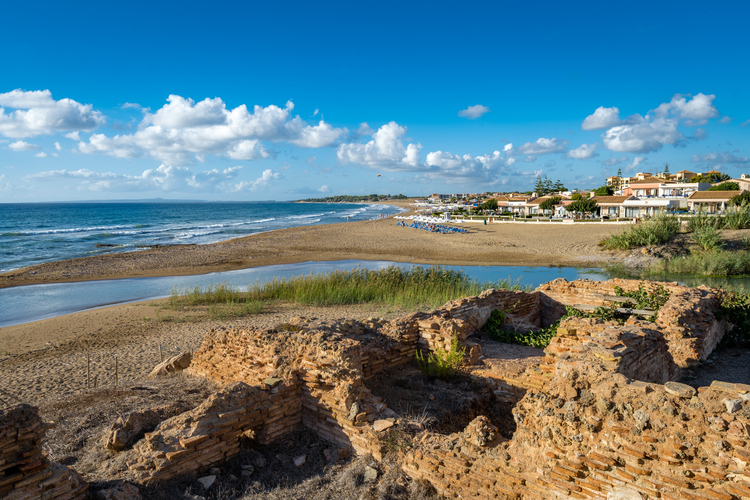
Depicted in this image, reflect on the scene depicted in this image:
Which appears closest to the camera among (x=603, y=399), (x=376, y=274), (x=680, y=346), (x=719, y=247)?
(x=603, y=399)

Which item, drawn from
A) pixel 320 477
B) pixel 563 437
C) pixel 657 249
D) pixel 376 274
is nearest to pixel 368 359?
pixel 320 477

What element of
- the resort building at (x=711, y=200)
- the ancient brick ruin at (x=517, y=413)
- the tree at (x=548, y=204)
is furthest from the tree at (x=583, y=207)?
the ancient brick ruin at (x=517, y=413)

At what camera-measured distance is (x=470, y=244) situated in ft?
121

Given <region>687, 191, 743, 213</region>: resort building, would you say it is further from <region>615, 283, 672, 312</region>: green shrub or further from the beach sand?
<region>615, 283, 672, 312</region>: green shrub

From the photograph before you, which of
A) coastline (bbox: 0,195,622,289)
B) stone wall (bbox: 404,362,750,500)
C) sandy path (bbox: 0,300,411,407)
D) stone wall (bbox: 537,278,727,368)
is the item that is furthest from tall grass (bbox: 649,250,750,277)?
stone wall (bbox: 404,362,750,500)

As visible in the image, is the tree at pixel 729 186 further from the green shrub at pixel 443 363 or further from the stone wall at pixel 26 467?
the stone wall at pixel 26 467

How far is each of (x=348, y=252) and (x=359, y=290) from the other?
17.3 metres

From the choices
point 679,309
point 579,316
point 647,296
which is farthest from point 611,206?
point 679,309

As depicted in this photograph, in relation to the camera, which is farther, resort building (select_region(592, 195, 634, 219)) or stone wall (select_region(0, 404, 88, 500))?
resort building (select_region(592, 195, 634, 219))

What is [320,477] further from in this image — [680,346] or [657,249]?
[657,249]

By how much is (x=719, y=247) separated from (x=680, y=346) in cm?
2294

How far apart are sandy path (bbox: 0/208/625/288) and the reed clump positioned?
10362mm

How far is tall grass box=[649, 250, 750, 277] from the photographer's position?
21.5 meters

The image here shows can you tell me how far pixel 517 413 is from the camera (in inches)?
184
